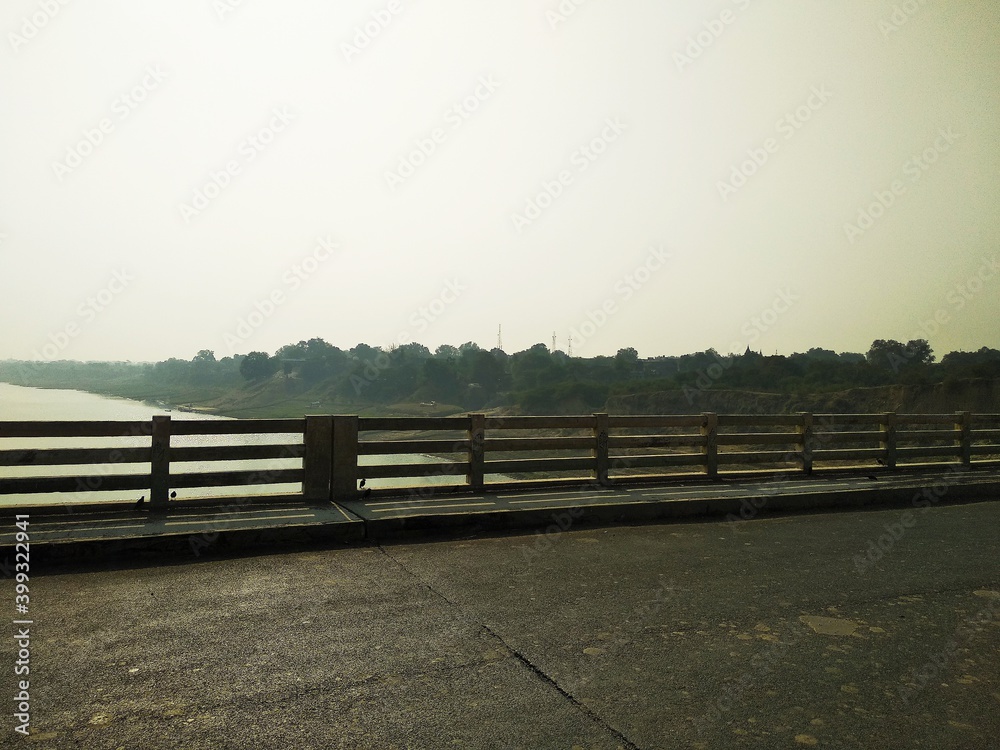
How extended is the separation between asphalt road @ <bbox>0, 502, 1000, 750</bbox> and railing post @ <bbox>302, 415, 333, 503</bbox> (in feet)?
6.74

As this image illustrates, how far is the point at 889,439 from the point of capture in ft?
46.9

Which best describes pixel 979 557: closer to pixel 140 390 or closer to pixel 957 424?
pixel 957 424

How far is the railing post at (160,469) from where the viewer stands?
27.4 feet

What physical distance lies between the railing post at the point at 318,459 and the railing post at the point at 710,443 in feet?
21.3

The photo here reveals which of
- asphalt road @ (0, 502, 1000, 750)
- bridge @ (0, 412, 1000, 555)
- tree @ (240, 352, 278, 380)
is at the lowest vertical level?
asphalt road @ (0, 502, 1000, 750)

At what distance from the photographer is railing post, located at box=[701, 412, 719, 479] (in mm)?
12117

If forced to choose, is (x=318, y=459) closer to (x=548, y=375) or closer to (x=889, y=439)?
(x=889, y=439)

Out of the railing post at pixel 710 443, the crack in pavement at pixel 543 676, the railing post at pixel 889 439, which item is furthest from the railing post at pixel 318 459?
the railing post at pixel 889 439

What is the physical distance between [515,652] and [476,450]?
19.0ft

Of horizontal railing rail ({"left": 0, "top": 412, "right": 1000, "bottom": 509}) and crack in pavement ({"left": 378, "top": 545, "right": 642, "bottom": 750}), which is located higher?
horizontal railing rail ({"left": 0, "top": 412, "right": 1000, "bottom": 509})

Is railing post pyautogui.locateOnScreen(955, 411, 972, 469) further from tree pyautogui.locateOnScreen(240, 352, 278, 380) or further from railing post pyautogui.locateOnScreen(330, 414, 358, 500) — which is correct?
tree pyautogui.locateOnScreen(240, 352, 278, 380)

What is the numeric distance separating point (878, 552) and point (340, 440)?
6673 millimetres

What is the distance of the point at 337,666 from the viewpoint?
4.15 meters

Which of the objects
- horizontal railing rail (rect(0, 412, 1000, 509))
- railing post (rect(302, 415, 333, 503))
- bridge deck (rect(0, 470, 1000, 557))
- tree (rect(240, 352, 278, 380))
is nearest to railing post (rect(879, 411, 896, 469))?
horizontal railing rail (rect(0, 412, 1000, 509))
